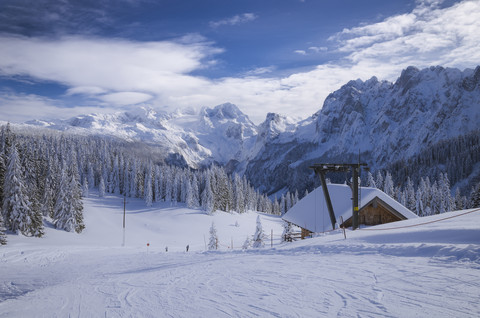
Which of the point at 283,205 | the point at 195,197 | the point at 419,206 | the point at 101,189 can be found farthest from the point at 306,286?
the point at 283,205

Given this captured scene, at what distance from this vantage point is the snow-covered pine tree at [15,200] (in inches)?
1438

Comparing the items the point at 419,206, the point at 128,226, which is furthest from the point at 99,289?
the point at 419,206

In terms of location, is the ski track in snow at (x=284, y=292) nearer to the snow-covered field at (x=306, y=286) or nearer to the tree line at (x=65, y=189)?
the snow-covered field at (x=306, y=286)

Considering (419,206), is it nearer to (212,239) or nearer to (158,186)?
(212,239)

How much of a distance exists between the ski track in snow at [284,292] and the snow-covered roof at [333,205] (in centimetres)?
1783

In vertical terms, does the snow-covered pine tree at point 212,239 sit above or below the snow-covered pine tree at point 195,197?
below

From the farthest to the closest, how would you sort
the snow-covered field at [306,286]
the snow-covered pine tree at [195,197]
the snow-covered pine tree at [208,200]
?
the snow-covered pine tree at [195,197], the snow-covered pine tree at [208,200], the snow-covered field at [306,286]

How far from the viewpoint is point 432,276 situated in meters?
8.19

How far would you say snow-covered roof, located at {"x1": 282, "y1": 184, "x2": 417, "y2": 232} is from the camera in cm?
2912

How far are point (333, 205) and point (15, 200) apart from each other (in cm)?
3956

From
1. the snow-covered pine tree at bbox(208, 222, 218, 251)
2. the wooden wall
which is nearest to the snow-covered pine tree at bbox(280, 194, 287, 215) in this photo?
the snow-covered pine tree at bbox(208, 222, 218, 251)

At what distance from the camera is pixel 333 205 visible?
3159 centimetres

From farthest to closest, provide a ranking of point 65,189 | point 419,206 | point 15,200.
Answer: point 419,206 < point 65,189 < point 15,200

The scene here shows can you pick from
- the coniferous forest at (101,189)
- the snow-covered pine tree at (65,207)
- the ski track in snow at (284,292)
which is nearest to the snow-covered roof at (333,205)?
the ski track in snow at (284,292)
